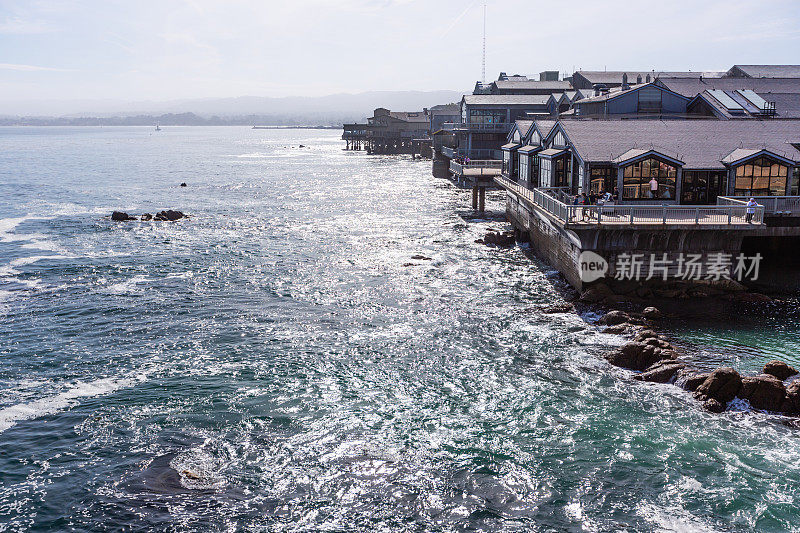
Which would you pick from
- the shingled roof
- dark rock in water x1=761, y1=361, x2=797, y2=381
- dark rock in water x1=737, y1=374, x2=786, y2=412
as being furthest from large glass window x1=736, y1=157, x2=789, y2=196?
dark rock in water x1=737, y1=374, x2=786, y2=412

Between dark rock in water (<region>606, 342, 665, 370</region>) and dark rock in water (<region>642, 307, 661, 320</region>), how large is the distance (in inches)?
240

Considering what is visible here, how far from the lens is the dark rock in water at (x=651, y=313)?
110 ft

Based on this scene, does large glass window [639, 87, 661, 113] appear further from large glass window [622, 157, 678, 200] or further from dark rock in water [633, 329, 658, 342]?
dark rock in water [633, 329, 658, 342]

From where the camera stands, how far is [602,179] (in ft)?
143

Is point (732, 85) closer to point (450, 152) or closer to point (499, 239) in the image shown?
point (499, 239)

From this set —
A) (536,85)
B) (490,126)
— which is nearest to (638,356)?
(490,126)

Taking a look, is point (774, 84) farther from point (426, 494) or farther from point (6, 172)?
point (6, 172)

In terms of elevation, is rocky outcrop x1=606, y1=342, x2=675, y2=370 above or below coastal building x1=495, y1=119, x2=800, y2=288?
below

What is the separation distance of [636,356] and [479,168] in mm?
53474

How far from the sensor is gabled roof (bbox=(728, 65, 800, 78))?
7514 centimetres

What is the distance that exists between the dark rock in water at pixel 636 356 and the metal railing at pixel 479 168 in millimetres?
46202

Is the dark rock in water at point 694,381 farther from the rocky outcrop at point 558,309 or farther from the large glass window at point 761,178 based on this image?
the large glass window at point 761,178

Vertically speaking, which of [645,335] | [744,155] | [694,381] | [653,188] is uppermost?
[744,155]

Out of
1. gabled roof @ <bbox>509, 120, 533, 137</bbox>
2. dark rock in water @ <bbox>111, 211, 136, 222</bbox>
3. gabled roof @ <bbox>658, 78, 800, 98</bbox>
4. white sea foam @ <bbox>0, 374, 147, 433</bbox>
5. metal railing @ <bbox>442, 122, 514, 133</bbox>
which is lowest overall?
white sea foam @ <bbox>0, 374, 147, 433</bbox>
